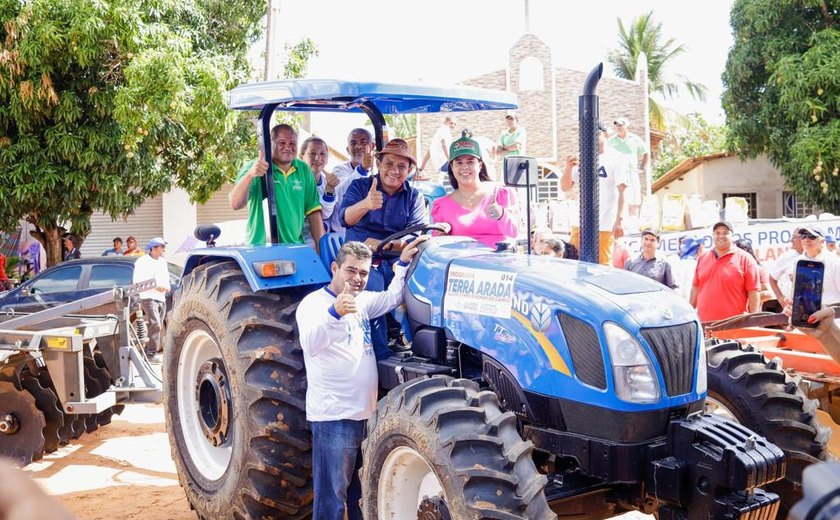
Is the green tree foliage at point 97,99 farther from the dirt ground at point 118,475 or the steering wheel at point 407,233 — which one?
the steering wheel at point 407,233

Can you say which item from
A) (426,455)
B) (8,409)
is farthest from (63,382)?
(426,455)

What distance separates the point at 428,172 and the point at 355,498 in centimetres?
1787

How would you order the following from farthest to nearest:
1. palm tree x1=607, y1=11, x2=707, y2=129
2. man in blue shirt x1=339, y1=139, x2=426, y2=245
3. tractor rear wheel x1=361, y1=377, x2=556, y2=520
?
palm tree x1=607, y1=11, x2=707, y2=129 → man in blue shirt x1=339, y1=139, x2=426, y2=245 → tractor rear wheel x1=361, y1=377, x2=556, y2=520

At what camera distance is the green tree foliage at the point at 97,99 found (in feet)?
41.8

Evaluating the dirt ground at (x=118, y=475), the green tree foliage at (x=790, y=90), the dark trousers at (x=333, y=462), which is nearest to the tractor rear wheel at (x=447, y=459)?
the dark trousers at (x=333, y=462)

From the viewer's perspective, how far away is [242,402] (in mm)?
4645

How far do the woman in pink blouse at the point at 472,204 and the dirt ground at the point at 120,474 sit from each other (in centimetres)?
215

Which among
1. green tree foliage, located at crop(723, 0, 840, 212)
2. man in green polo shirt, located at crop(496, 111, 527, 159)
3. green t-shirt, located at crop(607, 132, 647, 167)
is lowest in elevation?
green t-shirt, located at crop(607, 132, 647, 167)

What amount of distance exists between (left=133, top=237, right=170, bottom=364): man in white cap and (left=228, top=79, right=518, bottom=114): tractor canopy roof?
7.01 meters

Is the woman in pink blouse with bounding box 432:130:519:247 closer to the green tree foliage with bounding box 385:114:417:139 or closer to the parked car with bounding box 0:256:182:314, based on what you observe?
the green tree foliage with bounding box 385:114:417:139

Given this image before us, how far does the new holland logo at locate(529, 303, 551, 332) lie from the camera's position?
12.5 feet

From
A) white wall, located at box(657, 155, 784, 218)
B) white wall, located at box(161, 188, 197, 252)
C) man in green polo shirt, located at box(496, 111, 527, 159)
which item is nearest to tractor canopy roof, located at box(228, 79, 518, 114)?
man in green polo shirt, located at box(496, 111, 527, 159)

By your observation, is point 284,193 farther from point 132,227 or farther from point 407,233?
point 132,227

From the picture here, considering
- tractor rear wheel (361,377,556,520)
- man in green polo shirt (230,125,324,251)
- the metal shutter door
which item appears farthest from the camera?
the metal shutter door
